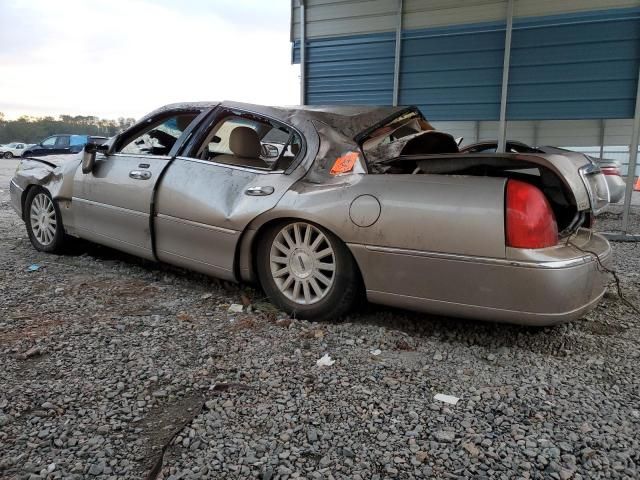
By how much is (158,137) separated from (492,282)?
2993 mm

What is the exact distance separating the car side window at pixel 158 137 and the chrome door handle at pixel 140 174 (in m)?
0.25

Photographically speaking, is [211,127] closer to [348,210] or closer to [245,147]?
[245,147]

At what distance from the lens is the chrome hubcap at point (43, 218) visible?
16.0 ft

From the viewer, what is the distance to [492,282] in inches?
103

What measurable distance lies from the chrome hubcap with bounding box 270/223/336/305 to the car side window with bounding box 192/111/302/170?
695 millimetres

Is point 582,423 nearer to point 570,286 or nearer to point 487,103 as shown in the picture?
point 570,286

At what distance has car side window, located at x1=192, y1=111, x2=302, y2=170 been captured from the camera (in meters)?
3.80

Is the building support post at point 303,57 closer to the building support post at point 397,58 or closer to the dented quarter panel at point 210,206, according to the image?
the building support post at point 397,58

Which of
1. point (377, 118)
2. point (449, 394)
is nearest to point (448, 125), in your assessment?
point (377, 118)

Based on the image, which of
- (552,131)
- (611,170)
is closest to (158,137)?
(611,170)

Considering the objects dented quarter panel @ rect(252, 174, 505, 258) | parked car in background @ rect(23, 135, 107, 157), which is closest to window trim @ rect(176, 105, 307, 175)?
dented quarter panel @ rect(252, 174, 505, 258)

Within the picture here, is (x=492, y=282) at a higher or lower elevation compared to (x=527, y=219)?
lower

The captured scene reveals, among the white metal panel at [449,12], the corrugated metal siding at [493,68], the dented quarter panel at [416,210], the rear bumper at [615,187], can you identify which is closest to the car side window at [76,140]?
the corrugated metal siding at [493,68]

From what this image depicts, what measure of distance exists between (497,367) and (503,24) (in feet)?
19.5
